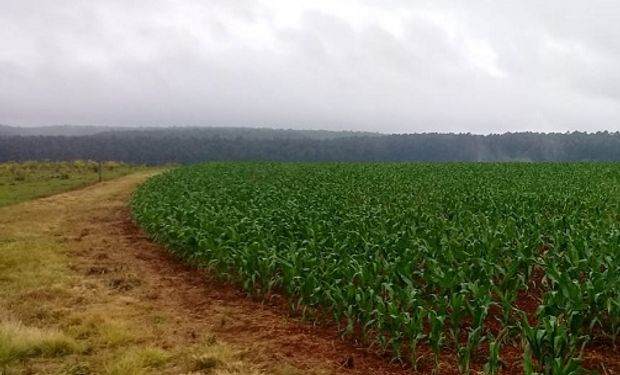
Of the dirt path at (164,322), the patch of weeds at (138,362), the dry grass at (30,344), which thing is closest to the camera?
the patch of weeds at (138,362)

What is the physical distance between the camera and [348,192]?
22375mm

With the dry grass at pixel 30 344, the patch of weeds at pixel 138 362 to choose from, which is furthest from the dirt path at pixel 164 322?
the dry grass at pixel 30 344

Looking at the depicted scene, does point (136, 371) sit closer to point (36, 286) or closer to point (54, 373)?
point (54, 373)

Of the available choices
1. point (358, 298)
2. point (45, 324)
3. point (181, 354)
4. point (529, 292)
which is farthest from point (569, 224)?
point (45, 324)

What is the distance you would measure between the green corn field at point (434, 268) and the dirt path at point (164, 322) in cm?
48

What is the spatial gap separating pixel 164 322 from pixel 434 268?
4.06 meters

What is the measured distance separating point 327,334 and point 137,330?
2.64 meters

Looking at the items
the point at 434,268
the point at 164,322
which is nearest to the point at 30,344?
the point at 164,322

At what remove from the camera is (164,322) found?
333 inches

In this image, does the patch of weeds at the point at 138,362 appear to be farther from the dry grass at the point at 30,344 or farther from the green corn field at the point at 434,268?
the green corn field at the point at 434,268

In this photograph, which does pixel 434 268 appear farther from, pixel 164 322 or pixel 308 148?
pixel 308 148

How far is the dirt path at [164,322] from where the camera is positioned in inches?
263

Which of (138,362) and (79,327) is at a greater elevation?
(138,362)

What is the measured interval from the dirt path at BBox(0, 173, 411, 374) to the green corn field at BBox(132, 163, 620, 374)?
19.0 inches
